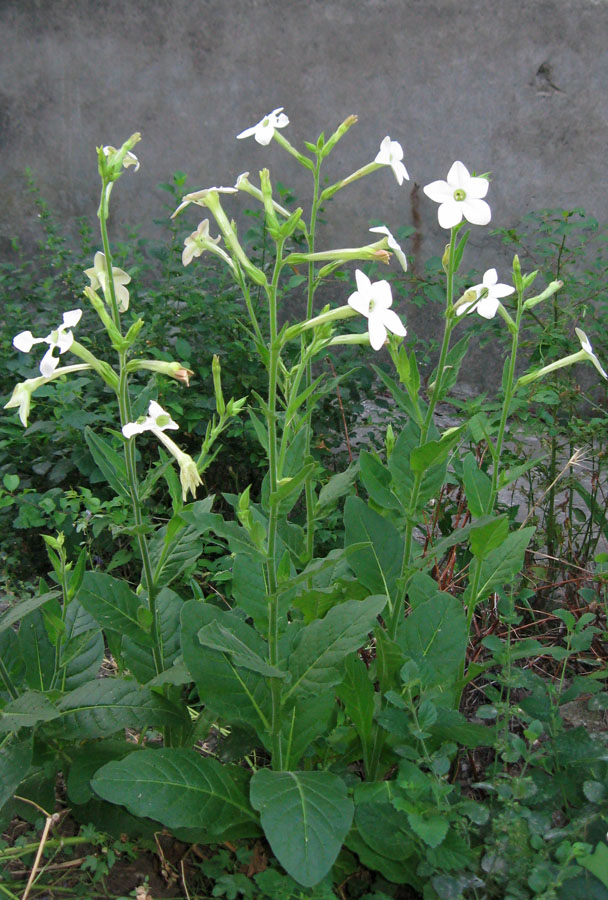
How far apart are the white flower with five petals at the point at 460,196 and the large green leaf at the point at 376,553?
2.07ft

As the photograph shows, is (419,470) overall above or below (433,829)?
above

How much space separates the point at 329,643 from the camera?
4.89 ft

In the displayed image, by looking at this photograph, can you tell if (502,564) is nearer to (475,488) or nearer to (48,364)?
(475,488)

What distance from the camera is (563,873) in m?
1.27

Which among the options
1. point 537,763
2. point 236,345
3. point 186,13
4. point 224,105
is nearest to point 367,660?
point 537,763

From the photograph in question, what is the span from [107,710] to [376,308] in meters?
0.94

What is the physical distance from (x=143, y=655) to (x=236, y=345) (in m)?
1.74

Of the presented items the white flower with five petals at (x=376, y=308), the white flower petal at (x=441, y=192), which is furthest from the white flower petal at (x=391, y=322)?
the white flower petal at (x=441, y=192)

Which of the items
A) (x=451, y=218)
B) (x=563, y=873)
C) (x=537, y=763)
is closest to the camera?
(x=563, y=873)

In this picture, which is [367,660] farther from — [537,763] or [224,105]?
[224,105]

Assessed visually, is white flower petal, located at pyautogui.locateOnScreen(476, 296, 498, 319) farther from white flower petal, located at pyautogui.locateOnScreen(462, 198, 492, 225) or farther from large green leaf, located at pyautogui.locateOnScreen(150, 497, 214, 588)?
large green leaf, located at pyautogui.locateOnScreen(150, 497, 214, 588)

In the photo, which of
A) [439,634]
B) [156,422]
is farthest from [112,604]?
[439,634]

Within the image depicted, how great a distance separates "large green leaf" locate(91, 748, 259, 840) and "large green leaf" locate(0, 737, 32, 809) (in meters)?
0.15

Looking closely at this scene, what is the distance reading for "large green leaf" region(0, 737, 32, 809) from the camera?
1.40 meters
